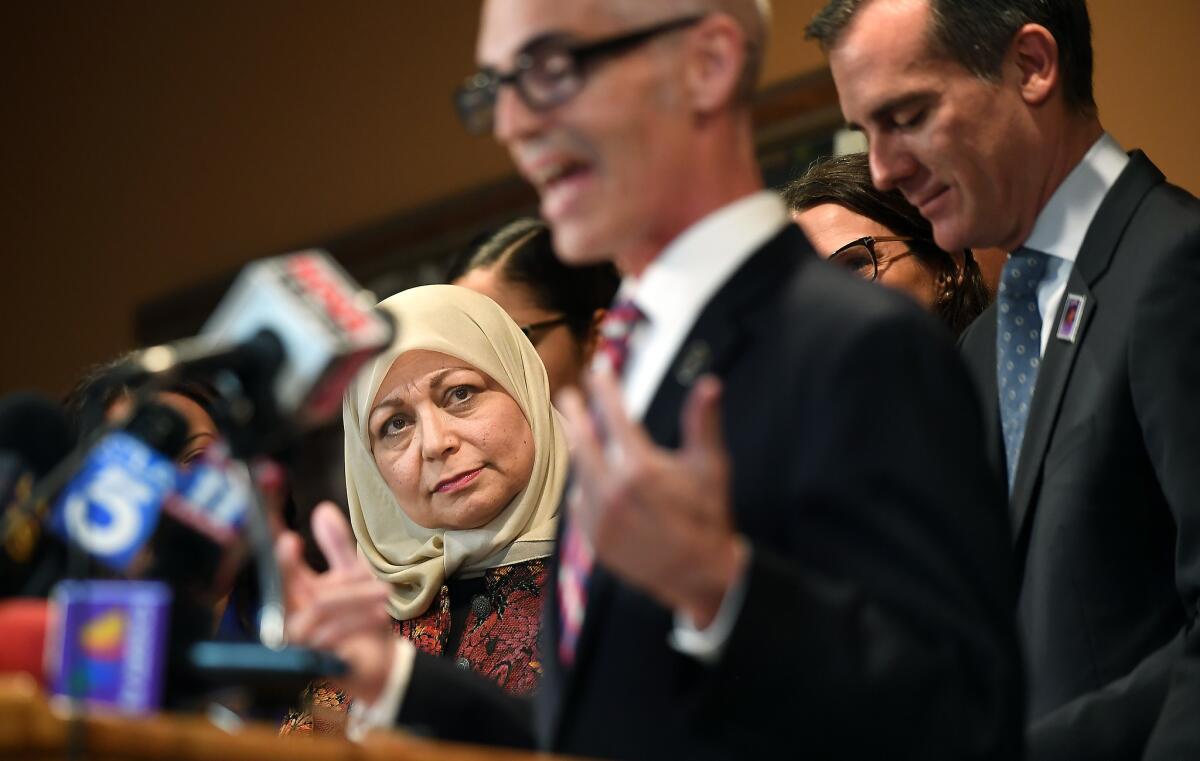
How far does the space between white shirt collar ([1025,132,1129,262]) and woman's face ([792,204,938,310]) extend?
672mm

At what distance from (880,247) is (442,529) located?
882 mm

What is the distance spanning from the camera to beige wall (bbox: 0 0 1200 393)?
491 cm

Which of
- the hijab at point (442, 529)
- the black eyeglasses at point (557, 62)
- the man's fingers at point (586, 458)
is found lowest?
the hijab at point (442, 529)

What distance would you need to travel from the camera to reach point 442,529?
290 centimetres

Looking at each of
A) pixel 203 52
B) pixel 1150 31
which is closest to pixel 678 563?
pixel 1150 31

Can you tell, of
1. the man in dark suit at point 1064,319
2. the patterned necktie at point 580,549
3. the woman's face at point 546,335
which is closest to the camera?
the patterned necktie at point 580,549

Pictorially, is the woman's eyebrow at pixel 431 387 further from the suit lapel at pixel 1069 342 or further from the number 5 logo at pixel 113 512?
the number 5 logo at pixel 113 512

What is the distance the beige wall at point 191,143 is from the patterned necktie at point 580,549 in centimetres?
333

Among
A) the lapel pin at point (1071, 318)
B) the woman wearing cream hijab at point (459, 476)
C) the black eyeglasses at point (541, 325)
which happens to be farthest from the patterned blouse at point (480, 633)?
the lapel pin at point (1071, 318)

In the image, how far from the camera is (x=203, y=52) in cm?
535

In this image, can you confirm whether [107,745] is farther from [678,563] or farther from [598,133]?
[598,133]

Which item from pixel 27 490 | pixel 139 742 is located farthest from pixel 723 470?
pixel 27 490

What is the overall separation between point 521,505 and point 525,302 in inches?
30.8

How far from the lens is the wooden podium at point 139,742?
104cm
